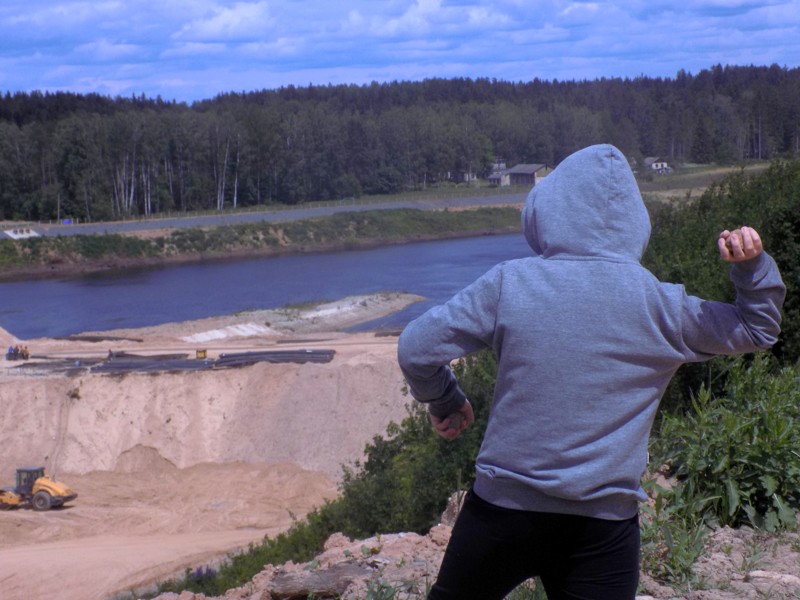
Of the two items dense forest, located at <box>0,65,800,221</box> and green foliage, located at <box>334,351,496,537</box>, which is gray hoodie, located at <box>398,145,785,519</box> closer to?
green foliage, located at <box>334,351,496,537</box>

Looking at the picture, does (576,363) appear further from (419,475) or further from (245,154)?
(245,154)

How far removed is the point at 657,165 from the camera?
1379 inches

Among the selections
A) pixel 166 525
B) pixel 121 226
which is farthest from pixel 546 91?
pixel 166 525

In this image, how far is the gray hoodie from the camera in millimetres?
2643

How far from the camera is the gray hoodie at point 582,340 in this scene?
2643 mm

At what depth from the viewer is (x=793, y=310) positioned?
8.91 metres

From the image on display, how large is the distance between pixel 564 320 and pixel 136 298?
54.0 metres

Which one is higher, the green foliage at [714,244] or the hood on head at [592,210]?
the hood on head at [592,210]

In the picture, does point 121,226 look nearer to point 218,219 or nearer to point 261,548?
point 218,219

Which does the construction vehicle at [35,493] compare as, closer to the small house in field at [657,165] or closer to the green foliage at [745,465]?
the green foliage at [745,465]

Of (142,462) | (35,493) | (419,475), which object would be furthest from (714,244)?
(142,462)

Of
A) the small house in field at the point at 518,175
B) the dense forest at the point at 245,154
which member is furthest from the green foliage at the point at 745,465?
the dense forest at the point at 245,154

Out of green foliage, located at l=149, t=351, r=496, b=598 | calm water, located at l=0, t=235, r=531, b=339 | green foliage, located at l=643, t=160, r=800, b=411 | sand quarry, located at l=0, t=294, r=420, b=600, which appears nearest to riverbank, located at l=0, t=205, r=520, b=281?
calm water, located at l=0, t=235, r=531, b=339

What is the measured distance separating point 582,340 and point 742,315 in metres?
0.46
